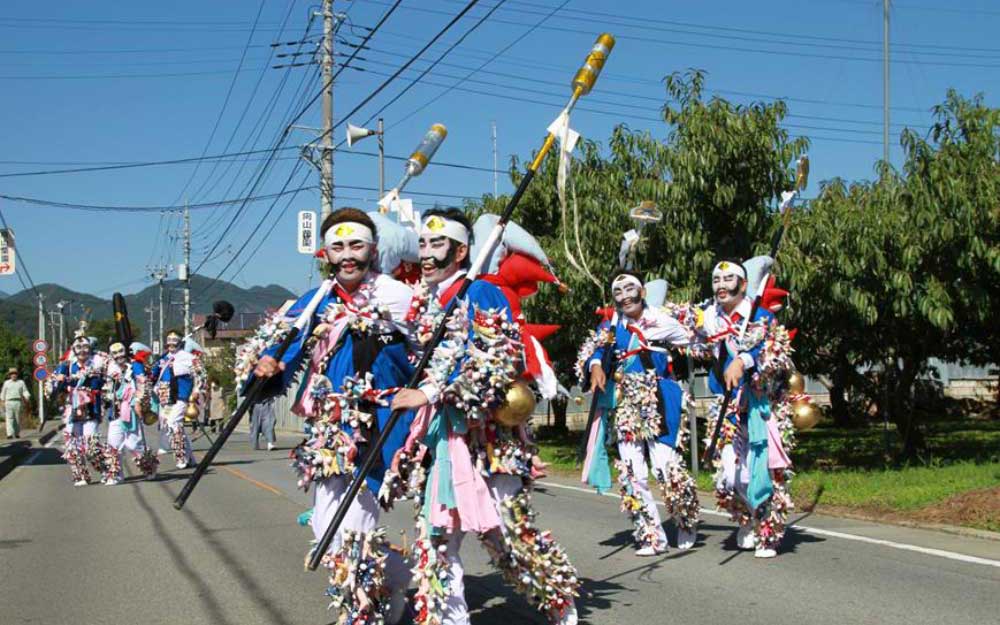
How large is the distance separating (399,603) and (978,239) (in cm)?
930

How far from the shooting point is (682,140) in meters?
14.6

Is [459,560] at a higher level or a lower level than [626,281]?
lower

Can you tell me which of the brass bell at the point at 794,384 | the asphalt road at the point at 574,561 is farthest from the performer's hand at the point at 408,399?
the brass bell at the point at 794,384

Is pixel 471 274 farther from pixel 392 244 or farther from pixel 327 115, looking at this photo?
pixel 327 115

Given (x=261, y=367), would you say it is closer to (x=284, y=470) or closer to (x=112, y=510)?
(x=112, y=510)

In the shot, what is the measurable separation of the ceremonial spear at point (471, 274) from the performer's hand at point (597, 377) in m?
2.67

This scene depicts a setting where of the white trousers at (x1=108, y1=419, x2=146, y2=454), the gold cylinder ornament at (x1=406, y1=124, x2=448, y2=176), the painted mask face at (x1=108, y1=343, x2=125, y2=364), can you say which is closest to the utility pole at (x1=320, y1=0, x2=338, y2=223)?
the painted mask face at (x1=108, y1=343, x2=125, y2=364)

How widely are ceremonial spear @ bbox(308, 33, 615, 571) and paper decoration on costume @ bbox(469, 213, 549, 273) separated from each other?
0.55 feet

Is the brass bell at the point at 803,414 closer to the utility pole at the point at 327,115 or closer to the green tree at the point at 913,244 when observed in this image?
the green tree at the point at 913,244

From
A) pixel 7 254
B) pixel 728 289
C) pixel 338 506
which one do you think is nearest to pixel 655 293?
pixel 728 289

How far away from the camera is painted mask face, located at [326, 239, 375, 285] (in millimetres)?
5766

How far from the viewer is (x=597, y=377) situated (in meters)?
8.65

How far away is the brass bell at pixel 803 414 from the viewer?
Answer: 888 centimetres

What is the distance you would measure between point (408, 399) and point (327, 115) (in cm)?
2356
